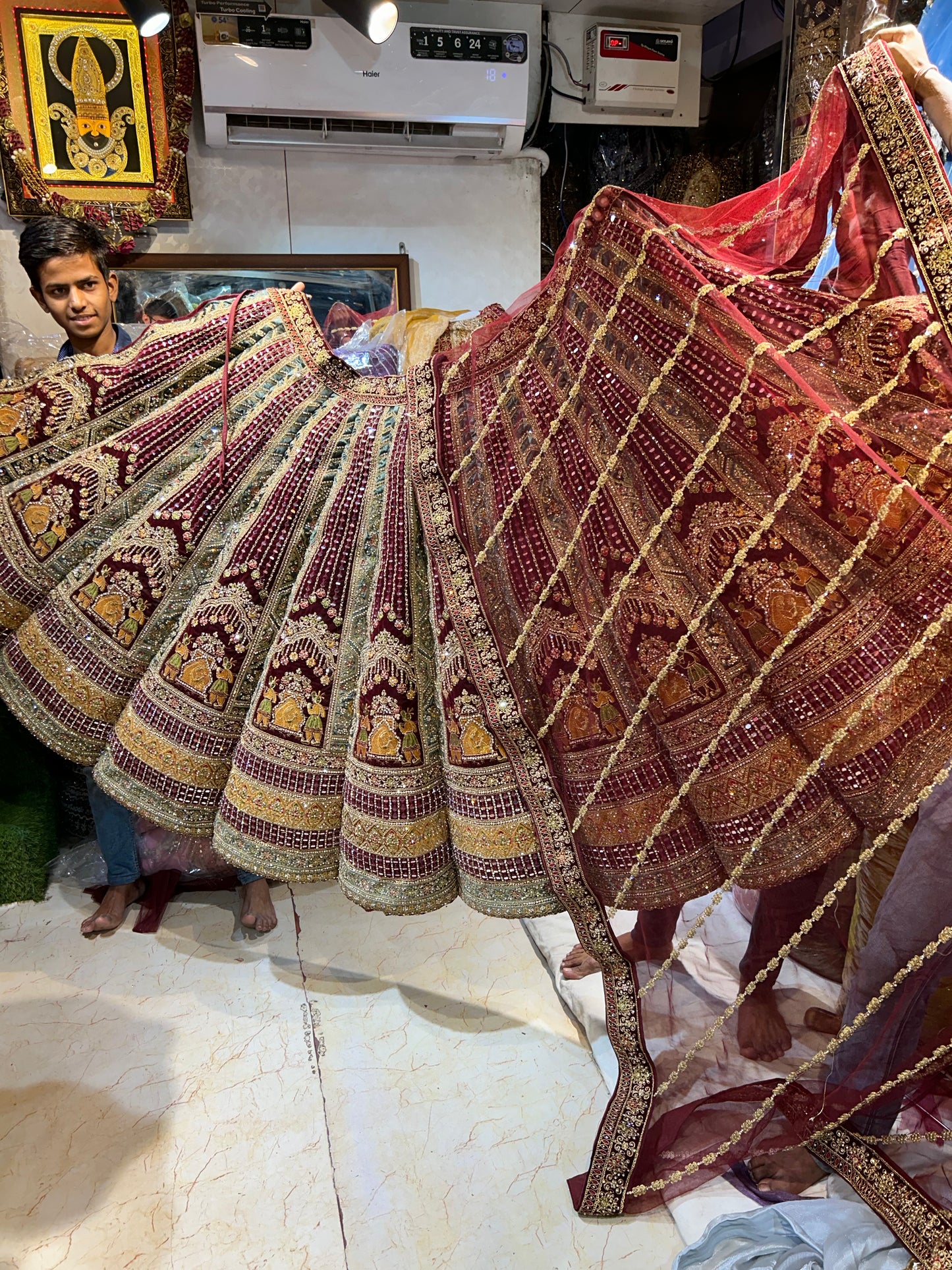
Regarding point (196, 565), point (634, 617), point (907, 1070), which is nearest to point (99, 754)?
point (196, 565)

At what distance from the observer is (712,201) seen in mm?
2684

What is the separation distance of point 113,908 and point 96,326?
1298 mm

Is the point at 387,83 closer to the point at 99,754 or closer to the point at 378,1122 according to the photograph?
the point at 99,754

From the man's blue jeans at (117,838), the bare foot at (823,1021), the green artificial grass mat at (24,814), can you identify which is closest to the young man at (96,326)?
the man's blue jeans at (117,838)

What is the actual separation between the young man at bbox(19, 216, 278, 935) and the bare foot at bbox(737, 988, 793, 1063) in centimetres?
104

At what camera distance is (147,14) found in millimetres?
2156

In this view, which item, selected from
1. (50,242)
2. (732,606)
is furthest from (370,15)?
(732,606)

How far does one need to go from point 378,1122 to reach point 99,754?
0.71 meters

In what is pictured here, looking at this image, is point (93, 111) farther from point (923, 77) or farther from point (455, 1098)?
point (455, 1098)

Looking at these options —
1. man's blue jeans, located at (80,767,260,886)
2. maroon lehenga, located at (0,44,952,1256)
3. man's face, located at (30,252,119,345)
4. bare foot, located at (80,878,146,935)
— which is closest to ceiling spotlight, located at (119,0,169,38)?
man's face, located at (30,252,119,345)

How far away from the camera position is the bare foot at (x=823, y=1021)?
3.40 ft

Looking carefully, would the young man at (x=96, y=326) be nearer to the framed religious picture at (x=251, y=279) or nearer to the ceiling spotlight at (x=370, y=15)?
the framed religious picture at (x=251, y=279)

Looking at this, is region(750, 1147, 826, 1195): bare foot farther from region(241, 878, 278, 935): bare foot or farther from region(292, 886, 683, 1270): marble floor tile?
region(241, 878, 278, 935): bare foot

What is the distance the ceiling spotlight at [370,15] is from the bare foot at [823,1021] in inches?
96.7
